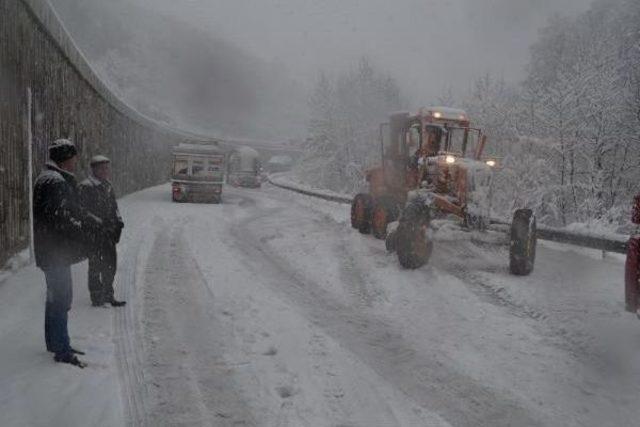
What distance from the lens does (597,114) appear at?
61.4 feet

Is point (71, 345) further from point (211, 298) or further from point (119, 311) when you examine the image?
point (211, 298)

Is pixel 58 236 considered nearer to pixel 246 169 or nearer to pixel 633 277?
pixel 633 277

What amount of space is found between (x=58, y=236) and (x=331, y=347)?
2.67 metres

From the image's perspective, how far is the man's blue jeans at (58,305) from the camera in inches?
168

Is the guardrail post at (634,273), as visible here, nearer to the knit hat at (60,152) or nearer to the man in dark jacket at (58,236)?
the man in dark jacket at (58,236)

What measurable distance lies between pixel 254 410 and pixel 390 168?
28.1ft

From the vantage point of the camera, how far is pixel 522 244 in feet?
25.5

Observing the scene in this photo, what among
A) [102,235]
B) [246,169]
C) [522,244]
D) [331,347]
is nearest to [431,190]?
[522,244]

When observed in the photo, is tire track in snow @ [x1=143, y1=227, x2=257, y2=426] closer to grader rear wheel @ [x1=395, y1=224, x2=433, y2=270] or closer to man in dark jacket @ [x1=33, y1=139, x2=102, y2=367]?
man in dark jacket @ [x1=33, y1=139, x2=102, y2=367]

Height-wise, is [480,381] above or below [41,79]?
below

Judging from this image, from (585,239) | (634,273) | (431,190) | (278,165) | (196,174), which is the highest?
(431,190)

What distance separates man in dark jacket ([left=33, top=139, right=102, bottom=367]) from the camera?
4168mm

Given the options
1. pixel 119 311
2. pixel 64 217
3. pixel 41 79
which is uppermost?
pixel 41 79

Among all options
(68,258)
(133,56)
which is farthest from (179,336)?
(133,56)
